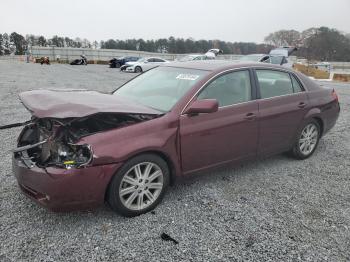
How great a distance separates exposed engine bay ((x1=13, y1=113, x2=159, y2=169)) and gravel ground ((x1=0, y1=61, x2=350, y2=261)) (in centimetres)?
61

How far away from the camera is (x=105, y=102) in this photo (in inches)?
133

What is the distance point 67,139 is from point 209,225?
1619 mm

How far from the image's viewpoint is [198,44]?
86.2 metres

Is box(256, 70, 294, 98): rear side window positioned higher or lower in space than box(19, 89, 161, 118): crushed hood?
higher

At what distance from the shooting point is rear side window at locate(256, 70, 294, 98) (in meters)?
4.37

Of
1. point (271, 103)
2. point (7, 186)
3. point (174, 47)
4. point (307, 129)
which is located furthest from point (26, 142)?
point (174, 47)

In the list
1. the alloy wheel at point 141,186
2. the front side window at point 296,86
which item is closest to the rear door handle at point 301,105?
the front side window at point 296,86

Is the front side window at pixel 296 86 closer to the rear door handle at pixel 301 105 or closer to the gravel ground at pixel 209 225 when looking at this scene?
the rear door handle at pixel 301 105

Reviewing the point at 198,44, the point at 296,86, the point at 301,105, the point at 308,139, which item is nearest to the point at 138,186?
the point at 301,105

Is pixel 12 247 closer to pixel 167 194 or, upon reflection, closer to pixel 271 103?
pixel 167 194

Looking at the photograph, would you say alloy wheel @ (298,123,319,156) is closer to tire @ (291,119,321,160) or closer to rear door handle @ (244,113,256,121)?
tire @ (291,119,321,160)

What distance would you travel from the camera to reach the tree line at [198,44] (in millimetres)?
78938

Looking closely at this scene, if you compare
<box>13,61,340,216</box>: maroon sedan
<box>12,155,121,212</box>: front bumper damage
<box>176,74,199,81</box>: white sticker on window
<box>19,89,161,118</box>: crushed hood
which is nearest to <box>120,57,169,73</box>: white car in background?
<box>13,61,340,216</box>: maroon sedan

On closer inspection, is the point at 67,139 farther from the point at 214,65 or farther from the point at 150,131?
the point at 214,65
